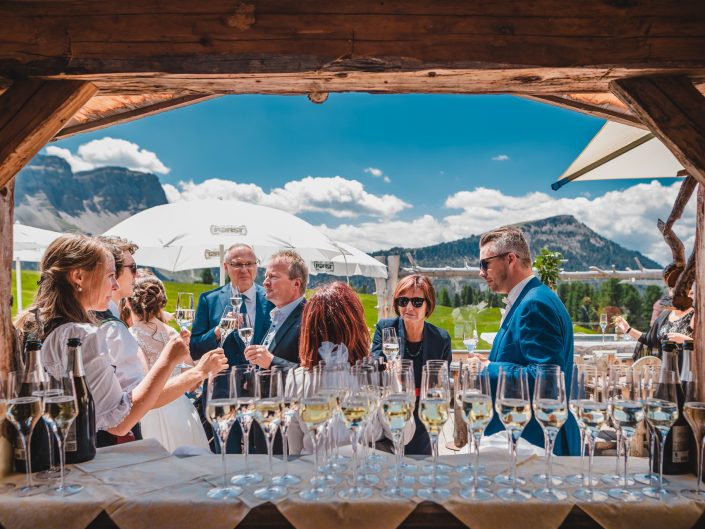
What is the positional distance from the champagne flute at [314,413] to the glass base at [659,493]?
0.92 meters

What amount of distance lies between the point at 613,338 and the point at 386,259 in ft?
10.9

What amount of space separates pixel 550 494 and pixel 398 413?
1.63 feet

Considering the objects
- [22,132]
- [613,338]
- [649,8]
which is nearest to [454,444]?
[649,8]

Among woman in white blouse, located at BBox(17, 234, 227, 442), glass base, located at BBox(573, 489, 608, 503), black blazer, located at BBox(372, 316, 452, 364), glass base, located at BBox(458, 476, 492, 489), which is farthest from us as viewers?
black blazer, located at BBox(372, 316, 452, 364)

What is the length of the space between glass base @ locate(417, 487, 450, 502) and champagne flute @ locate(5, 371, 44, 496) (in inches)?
44.8

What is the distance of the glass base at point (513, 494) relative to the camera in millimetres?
1555

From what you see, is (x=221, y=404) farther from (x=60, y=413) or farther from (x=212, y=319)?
(x=212, y=319)

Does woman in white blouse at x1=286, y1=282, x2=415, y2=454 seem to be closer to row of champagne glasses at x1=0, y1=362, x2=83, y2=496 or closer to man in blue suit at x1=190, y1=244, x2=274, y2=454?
row of champagne glasses at x1=0, y1=362, x2=83, y2=496

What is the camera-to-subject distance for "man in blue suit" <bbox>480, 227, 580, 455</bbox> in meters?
2.51

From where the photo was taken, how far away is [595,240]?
1831 centimetres

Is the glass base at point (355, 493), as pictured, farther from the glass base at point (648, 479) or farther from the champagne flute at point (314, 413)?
the glass base at point (648, 479)

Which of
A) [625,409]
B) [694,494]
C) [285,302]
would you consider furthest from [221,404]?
[285,302]

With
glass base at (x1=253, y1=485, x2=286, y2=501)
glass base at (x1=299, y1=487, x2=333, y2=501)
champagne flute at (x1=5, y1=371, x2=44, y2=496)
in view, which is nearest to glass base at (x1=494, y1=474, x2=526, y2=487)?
glass base at (x1=299, y1=487, x2=333, y2=501)

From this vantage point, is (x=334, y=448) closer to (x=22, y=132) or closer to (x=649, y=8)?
(x=22, y=132)
